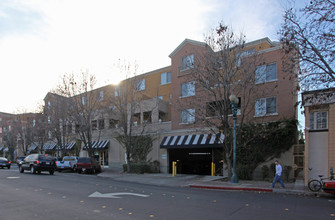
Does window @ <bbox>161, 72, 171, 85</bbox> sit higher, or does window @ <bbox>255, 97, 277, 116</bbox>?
window @ <bbox>161, 72, 171, 85</bbox>

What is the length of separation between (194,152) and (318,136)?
37.0 feet

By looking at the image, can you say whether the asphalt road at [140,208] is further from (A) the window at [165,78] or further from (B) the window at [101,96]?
(A) the window at [165,78]

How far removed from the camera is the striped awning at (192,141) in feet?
70.1

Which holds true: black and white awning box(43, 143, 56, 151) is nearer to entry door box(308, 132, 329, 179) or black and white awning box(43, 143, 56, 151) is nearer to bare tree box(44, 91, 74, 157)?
bare tree box(44, 91, 74, 157)

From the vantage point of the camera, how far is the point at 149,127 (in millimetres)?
27812

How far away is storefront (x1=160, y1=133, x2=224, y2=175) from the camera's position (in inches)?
875

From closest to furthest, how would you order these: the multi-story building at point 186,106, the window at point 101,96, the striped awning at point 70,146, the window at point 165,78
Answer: the multi-story building at point 186,106, the window at point 101,96, the window at point 165,78, the striped awning at point 70,146

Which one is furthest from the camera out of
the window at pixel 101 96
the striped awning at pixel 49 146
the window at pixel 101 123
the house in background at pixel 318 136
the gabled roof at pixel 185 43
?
the striped awning at pixel 49 146

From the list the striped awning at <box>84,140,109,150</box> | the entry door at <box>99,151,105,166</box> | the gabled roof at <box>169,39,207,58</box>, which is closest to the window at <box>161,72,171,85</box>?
the gabled roof at <box>169,39,207,58</box>

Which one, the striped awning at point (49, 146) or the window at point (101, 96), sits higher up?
the window at point (101, 96)

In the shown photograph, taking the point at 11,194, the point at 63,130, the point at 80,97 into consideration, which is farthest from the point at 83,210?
the point at 63,130

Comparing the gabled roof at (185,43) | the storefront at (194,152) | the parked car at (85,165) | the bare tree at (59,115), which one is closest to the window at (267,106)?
the storefront at (194,152)

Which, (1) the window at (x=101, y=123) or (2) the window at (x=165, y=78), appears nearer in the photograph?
(1) the window at (x=101, y=123)

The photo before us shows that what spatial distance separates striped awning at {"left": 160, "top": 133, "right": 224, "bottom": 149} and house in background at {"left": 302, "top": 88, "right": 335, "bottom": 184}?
652 cm
